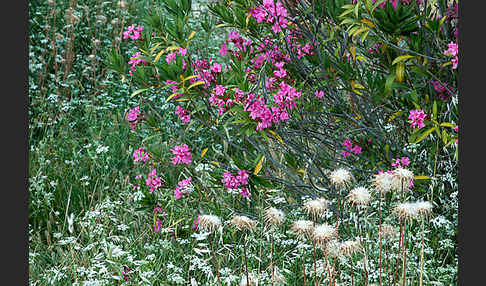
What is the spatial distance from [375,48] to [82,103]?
106 inches

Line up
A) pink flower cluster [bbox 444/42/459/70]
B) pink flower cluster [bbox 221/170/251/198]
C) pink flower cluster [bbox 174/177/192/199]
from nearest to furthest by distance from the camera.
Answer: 1. pink flower cluster [bbox 444/42/459/70]
2. pink flower cluster [bbox 221/170/251/198]
3. pink flower cluster [bbox 174/177/192/199]

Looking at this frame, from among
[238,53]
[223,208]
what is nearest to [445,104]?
[238,53]

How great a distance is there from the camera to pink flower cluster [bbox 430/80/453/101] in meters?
2.91

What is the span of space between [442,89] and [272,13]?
973mm

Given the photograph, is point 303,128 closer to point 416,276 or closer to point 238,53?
point 238,53

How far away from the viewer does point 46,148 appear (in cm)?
414

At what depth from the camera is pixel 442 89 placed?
9.78 ft

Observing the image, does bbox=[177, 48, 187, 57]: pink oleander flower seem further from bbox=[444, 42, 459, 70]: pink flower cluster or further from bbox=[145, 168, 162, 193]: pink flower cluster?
bbox=[444, 42, 459, 70]: pink flower cluster

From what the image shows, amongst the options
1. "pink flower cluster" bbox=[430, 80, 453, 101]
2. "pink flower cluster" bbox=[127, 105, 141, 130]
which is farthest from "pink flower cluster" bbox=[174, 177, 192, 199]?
"pink flower cluster" bbox=[430, 80, 453, 101]

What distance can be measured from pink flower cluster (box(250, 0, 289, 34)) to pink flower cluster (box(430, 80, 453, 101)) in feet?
2.75

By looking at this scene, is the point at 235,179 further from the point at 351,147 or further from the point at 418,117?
the point at 418,117

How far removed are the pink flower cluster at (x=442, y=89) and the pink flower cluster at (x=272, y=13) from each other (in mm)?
840

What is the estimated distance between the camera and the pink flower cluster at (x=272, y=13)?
111 inches

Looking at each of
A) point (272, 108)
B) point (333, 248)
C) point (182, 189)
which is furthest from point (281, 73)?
point (333, 248)
